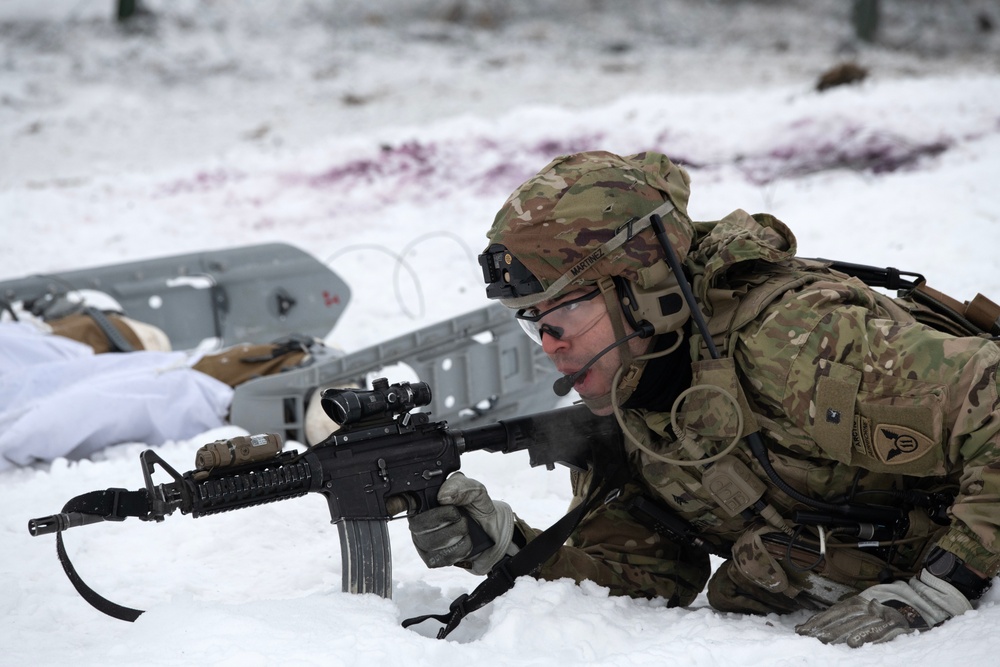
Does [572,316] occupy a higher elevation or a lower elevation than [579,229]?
lower

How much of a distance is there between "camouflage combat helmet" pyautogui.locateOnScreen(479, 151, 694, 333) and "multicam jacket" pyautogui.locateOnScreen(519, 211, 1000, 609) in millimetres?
183

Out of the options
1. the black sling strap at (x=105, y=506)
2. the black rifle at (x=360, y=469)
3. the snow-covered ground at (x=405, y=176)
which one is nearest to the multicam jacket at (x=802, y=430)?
the snow-covered ground at (x=405, y=176)

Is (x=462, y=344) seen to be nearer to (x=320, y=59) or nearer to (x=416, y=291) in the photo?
(x=416, y=291)

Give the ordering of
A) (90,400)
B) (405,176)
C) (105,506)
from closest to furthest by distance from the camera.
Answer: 1. (105,506)
2. (90,400)
3. (405,176)

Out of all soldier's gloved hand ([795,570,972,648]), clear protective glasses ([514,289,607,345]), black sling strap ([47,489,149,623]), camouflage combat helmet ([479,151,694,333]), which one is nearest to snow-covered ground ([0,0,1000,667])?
soldier's gloved hand ([795,570,972,648])

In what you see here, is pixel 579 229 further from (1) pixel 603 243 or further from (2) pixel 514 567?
(2) pixel 514 567

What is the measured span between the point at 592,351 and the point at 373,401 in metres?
0.64

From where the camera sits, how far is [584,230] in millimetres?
2791

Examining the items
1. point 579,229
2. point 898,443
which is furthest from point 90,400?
point 898,443

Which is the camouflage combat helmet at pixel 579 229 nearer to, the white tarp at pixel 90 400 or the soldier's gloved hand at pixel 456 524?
the soldier's gloved hand at pixel 456 524

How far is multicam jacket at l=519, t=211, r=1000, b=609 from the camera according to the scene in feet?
8.07

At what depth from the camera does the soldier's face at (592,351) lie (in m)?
2.89

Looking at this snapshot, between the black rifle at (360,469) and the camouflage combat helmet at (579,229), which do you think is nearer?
the black rifle at (360,469)

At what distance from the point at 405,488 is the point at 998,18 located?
20.3 metres
